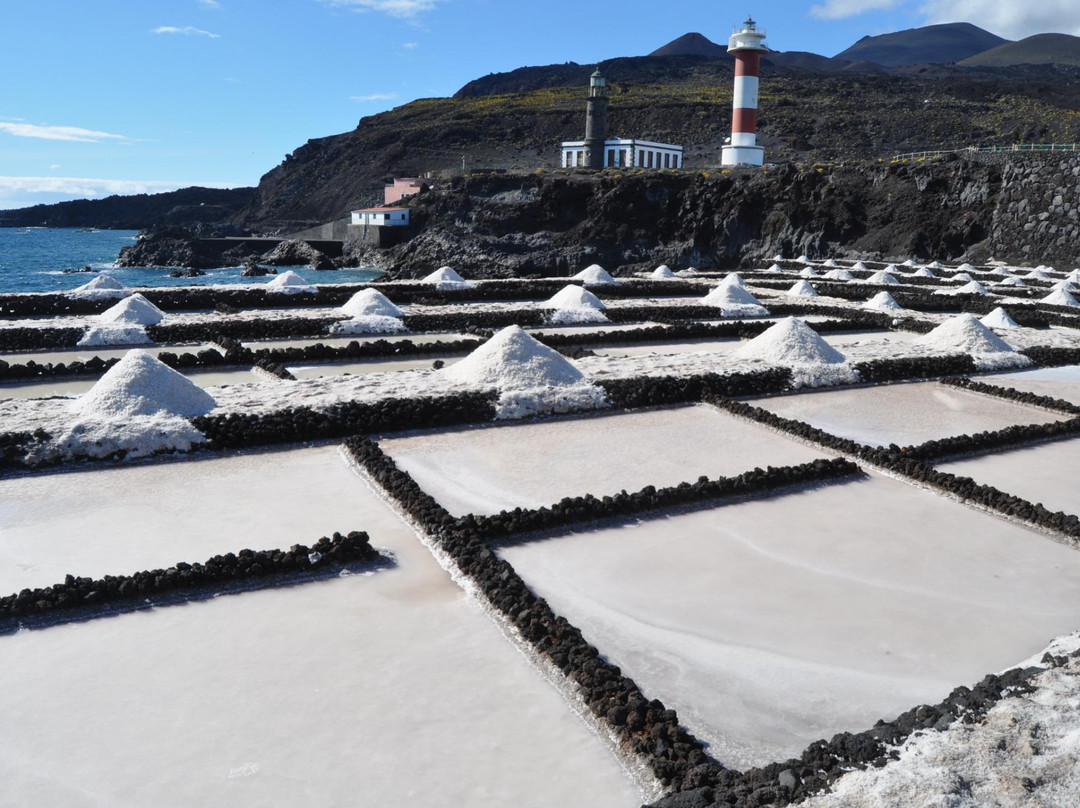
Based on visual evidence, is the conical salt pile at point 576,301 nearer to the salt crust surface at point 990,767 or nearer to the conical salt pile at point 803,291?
the conical salt pile at point 803,291

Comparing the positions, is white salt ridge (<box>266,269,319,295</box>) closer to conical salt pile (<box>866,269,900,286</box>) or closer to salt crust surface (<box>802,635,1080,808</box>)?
conical salt pile (<box>866,269,900,286</box>)

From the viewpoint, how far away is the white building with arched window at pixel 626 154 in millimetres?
63062

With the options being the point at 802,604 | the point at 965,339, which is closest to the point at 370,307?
the point at 965,339

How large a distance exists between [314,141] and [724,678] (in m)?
118

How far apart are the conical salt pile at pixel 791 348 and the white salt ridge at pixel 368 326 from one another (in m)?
6.34

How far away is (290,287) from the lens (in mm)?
20016

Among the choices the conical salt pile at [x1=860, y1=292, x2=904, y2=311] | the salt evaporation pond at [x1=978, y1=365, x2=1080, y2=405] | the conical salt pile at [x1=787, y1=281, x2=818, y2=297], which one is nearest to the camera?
the salt evaporation pond at [x1=978, y1=365, x2=1080, y2=405]

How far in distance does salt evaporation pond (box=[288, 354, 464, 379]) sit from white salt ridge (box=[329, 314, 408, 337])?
2.60m

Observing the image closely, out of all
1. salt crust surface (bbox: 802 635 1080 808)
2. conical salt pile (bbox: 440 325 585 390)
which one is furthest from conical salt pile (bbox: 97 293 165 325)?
salt crust surface (bbox: 802 635 1080 808)

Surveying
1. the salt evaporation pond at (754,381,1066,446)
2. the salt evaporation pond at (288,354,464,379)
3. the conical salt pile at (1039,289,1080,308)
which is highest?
the conical salt pile at (1039,289,1080,308)

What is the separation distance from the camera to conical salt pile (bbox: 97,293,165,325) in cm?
1454

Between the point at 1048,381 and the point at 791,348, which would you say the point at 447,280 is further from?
the point at 1048,381

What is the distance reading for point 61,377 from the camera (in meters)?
10.8

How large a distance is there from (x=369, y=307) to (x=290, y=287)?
4.96m
